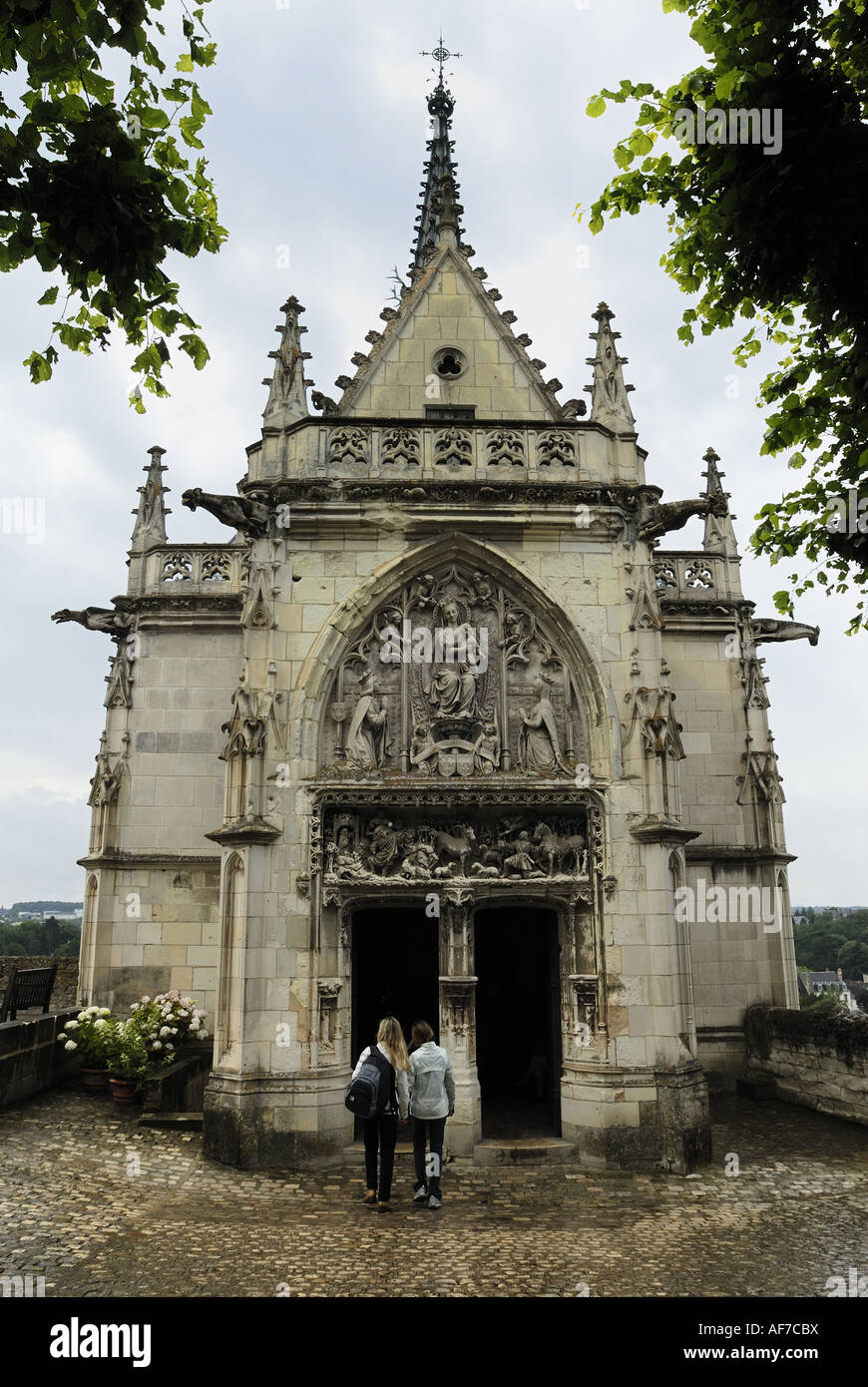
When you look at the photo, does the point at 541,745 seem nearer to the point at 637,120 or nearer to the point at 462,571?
the point at 462,571

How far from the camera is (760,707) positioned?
52.5 ft

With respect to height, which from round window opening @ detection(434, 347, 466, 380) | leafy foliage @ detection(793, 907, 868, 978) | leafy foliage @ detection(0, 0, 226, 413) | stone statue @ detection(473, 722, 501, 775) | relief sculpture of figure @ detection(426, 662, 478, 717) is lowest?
leafy foliage @ detection(793, 907, 868, 978)

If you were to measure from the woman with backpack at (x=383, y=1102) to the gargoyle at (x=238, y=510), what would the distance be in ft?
21.1

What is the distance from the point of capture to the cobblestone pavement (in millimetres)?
6902

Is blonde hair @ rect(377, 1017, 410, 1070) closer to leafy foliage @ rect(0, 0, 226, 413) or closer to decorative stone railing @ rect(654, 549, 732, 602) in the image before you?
leafy foliage @ rect(0, 0, 226, 413)

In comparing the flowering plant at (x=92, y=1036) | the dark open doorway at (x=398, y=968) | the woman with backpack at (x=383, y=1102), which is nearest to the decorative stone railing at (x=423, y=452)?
the woman with backpack at (x=383, y=1102)

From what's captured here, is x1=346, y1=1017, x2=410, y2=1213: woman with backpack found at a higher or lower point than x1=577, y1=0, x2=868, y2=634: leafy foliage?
lower

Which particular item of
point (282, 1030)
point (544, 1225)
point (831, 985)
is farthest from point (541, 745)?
point (831, 985)

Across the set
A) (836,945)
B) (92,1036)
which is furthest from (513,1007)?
(836,945)

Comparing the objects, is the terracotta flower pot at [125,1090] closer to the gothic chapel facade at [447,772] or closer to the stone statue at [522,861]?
the gothic chapel facade at [447,772]

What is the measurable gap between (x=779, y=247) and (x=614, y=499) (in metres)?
6.03

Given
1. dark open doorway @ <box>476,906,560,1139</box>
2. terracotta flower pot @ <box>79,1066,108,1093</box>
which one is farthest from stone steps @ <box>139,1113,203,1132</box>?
dark open doorway @ <box>476,906,560,1139</box>

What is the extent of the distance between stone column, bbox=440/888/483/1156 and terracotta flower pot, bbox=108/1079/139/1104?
4.42m

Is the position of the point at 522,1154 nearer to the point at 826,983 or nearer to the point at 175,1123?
the point at 175,1123
